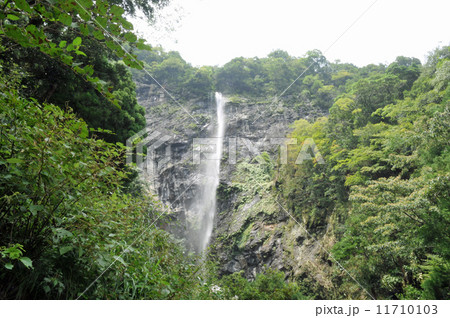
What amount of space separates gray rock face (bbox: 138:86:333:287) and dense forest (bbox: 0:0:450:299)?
862mm

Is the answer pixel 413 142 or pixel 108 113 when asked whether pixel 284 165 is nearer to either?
pixel 413 142

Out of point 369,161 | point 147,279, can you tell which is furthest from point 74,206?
point 369,161

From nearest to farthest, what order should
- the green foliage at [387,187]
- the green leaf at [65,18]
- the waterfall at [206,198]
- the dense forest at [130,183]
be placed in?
the green leaf at [65,18]
the dense forest at [130,183]
the green foliage at [387,187]
the waterfall at [206,198]

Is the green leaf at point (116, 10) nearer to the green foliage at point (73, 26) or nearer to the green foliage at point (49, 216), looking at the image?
the green foliage at point (73, 26)

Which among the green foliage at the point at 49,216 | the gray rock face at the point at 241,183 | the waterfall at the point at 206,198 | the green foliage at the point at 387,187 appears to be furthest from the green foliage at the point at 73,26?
the waterfall at the point at 206,198

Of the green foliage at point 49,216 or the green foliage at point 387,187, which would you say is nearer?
the green foliage at point 49,216

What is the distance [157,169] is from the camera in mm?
18609

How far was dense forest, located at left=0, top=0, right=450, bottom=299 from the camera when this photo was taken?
1.14 meters

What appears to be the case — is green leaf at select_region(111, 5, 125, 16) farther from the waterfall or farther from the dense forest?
the waterfall

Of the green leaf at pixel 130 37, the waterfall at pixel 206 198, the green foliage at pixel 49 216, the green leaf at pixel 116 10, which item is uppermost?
the green leaf at pixel 116 10

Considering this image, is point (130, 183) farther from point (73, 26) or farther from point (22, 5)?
point (22, 5)

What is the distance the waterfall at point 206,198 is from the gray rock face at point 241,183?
45cm

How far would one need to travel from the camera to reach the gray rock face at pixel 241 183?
9781 millimetres

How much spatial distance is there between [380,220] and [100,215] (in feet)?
18.0
